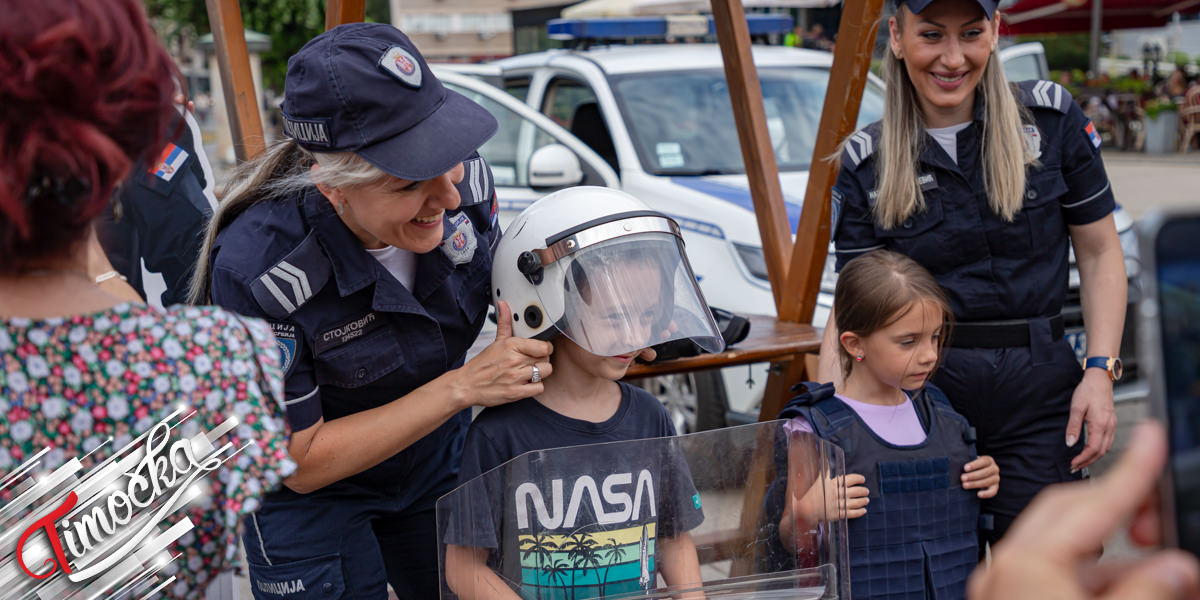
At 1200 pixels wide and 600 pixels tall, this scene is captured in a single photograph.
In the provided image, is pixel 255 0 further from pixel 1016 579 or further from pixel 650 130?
pixel 1016 579

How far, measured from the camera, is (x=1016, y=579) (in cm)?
67

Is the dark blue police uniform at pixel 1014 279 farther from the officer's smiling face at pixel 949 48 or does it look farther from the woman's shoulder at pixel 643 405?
the woman's shoulder at pixel 643 405

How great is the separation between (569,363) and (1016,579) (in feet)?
5.58

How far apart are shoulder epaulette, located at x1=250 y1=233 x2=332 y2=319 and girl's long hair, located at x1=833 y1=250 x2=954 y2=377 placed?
120 centimetres

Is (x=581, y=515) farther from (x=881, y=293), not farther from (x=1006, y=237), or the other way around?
(x=1006, y=237)

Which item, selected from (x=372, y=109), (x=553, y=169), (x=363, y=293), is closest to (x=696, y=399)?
(x=553, y=169)

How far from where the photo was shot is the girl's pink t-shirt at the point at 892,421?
2.43 m

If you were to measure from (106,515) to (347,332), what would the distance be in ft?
2.94

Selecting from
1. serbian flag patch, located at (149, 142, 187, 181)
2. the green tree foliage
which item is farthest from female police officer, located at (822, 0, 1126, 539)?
the green tree foliage

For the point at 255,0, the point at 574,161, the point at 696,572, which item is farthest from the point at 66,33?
the point at 255,0

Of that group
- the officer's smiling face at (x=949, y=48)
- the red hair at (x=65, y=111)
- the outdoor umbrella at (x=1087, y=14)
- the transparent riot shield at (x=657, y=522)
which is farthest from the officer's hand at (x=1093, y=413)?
the outdoor umbrella at (x=1087, y=14)

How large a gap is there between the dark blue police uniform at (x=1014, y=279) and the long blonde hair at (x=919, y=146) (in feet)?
0.08

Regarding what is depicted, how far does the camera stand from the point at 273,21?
76.7ft

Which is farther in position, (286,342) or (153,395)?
(286,342)
